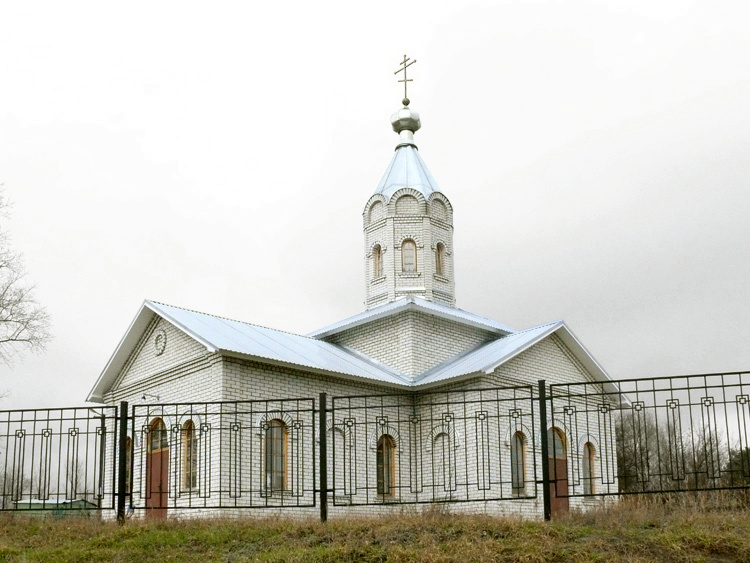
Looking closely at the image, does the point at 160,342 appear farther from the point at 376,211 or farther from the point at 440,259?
→ the point at 440,259

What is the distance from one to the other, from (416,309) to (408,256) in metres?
2.41

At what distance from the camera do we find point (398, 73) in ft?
72.5

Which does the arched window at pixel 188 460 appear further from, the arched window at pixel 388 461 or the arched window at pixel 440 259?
the arched window at pixel 440 259

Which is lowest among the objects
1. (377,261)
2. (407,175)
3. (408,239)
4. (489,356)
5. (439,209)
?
(489,356)

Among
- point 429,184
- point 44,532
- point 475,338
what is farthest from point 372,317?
point 44,532

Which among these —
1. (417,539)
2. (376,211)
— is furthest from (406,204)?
(417,539)

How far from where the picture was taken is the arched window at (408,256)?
20.4m

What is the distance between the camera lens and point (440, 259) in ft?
68.4

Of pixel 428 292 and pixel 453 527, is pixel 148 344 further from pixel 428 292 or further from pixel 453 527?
pixel 453 527

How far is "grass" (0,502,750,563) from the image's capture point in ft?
24.3

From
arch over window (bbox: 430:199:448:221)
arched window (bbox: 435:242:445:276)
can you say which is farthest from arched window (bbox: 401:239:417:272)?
arch over window (bbox: 430:199:448:221)

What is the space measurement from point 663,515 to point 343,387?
874cm

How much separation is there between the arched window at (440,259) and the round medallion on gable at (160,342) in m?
6.93

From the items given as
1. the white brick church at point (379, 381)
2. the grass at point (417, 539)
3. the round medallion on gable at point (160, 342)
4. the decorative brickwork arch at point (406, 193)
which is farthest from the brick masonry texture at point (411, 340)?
the grass at point (417, 539)
